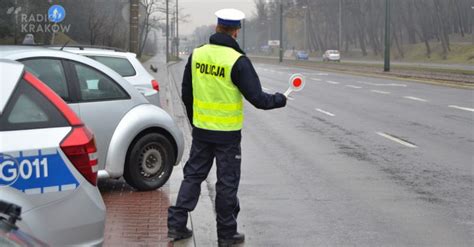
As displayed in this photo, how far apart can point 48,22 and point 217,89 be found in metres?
18.4

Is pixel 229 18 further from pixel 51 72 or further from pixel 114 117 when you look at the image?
pixel 114 117

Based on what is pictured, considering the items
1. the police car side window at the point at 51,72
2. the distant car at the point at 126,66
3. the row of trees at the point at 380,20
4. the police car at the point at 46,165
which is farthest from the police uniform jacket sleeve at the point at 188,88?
the row of trees at the point at 380,20

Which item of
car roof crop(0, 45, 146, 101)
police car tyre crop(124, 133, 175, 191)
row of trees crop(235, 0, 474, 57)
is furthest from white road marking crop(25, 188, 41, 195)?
row of trees crop(235, 0, 474, 57)

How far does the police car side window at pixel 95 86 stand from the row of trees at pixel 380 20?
72919mm

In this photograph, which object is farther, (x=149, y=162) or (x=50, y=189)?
(x=149, y=162)

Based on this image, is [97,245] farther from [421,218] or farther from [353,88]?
[353,88]

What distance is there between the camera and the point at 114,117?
25.0 ft

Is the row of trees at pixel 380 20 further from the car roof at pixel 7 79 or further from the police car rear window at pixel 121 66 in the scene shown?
the car roof at pixel 7 79

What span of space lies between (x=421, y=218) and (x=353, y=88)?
22.2m

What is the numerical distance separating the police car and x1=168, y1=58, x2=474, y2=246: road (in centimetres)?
243

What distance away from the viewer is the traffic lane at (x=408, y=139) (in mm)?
8711

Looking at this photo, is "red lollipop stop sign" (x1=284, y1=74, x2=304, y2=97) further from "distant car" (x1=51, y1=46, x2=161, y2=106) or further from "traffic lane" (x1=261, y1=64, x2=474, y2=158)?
"traffic lane" (x1=261, y1=64, x2=474, y2=158)

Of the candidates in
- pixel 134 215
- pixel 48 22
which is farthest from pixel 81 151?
pixel 48 22

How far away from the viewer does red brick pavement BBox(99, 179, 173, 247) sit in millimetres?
5977
